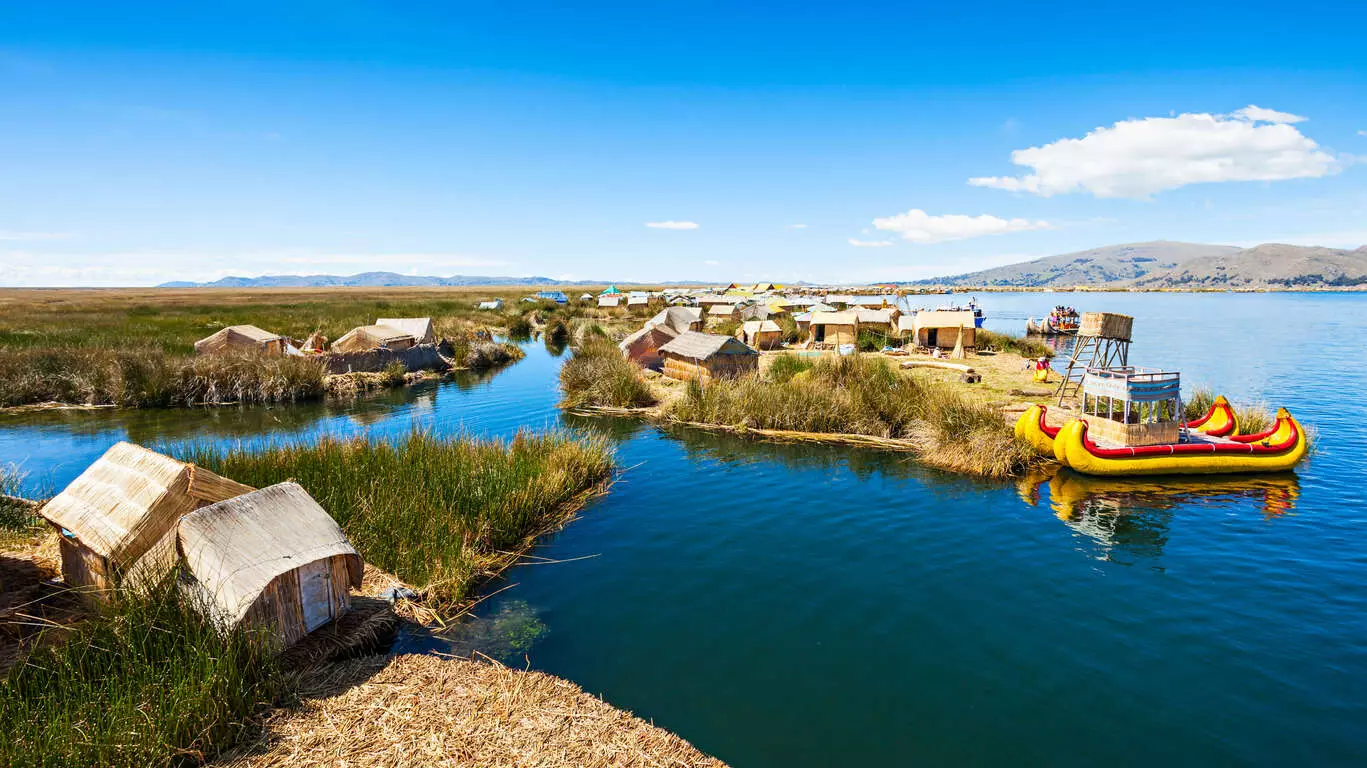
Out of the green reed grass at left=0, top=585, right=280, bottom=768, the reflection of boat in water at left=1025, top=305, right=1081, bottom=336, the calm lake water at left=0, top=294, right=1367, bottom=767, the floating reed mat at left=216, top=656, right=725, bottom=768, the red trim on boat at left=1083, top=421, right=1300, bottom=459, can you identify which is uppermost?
the reflection of boat in water at left=1025, top=305, right=1081, bottom=336

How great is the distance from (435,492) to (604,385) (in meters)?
12.8

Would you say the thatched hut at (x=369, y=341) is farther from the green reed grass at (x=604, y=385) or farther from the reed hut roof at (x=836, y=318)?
the reed hut roof at (x=836, y=318)

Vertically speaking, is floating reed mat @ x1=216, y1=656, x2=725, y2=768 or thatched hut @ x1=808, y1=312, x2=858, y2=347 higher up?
thatched hut @ x1=808, y1=312, x2=858, y2=347

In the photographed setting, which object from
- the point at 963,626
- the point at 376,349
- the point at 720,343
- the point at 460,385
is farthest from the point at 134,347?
the point at 963,626

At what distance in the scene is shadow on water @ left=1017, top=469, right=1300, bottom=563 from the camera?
11.4 m

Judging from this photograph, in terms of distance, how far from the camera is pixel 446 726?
5.47 m

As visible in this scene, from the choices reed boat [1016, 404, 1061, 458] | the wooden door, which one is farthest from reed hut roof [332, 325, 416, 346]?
reed boat [1016, 404, 1061, 458]

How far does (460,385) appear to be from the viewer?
95.9ft

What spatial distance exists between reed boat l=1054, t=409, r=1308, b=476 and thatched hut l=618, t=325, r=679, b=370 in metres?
17.9

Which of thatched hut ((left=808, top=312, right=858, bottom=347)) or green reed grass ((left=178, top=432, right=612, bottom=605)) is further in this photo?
thatched hut ((left=808, top=312, right=858, bottom=347))

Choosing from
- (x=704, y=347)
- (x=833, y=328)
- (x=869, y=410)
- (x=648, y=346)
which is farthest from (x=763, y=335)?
(x=869, y=410)

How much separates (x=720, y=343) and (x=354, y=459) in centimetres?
1447

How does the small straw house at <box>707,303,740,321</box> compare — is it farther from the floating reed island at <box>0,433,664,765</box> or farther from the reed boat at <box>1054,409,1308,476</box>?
the floating reed island at <box>0,433,664,765</box>

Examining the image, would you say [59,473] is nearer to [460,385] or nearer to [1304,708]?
[460,385]
